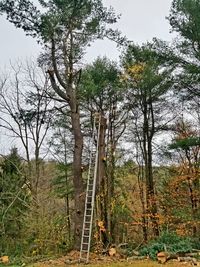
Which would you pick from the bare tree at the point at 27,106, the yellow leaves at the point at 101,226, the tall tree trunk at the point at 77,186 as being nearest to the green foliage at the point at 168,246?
the yellow leaves at the point at 101,226

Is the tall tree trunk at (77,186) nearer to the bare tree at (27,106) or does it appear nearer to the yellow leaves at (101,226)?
the yellow leaves at (101,226)

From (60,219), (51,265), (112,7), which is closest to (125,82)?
(112,7)

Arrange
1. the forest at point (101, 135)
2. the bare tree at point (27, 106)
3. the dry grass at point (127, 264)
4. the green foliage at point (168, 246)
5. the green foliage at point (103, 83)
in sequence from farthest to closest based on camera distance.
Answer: the bare tree at point (27, 106) → the green foliage at point (103, 83) → the forest at point (101, 135) → the green foliage at point (168, 246) → the dry grass at point (127, 264)

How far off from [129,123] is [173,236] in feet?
24.7

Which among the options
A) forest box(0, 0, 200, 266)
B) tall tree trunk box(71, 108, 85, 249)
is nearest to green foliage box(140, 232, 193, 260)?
forest box(0, 0, 200, 266)

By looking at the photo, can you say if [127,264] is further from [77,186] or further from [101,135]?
[101,135]

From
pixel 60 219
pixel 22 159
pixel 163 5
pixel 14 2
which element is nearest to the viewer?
pixel 14 2

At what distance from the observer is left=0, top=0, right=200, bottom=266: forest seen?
367 inches

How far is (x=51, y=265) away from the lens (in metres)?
7.78

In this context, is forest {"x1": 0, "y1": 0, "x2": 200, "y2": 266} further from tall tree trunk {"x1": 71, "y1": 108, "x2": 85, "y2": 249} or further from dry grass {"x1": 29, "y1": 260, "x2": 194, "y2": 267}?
dry grass {"x1": 29, "y1": 260, "x2": 194, "y2": 267}

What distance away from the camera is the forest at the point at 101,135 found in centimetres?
931

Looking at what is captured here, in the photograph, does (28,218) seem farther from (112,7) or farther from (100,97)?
(112,7)

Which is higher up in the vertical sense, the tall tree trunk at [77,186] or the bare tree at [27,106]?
the bare tree at [27,106]

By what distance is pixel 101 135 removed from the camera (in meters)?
9.67
